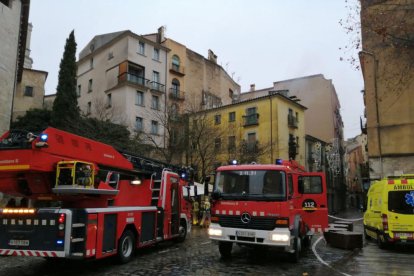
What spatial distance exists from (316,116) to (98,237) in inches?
1963

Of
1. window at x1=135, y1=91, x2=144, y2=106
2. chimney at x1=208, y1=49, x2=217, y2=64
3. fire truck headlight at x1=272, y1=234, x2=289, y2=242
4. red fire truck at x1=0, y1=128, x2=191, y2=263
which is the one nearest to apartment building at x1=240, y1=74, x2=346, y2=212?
chimney at x1=208, y1=49, x2=217, y2=64

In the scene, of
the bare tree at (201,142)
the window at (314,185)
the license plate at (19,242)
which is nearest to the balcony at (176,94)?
the bare tree at (201,142)

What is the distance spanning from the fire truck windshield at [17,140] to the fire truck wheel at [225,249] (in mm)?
5867

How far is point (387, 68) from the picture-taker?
27.6m

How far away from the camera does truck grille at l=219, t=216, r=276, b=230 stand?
10289 mm

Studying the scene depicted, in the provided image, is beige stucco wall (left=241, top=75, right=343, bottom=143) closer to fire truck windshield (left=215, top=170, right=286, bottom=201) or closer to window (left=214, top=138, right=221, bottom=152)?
window (left=214, top=138, right=221, bottom=152)

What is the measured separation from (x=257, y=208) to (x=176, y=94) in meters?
37.8

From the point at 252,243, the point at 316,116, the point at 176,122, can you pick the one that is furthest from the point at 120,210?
the point at 316,116

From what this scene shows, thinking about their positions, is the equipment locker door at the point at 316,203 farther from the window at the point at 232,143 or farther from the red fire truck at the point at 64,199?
the window at the point at 232,143

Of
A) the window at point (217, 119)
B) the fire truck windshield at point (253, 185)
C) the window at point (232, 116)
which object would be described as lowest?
the fire truck windshield at point (253, 185)

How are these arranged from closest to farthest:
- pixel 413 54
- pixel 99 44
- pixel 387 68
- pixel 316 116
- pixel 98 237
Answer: pixel 98 237
pixel 413 54
pixel 387 68
pixel 99 44
pixel 316 116

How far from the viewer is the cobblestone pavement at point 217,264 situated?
31.3 ft

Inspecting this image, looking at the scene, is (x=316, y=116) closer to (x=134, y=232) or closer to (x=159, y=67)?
(x=159, y=67)

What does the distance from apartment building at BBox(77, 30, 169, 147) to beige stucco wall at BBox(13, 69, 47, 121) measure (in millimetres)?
5715
